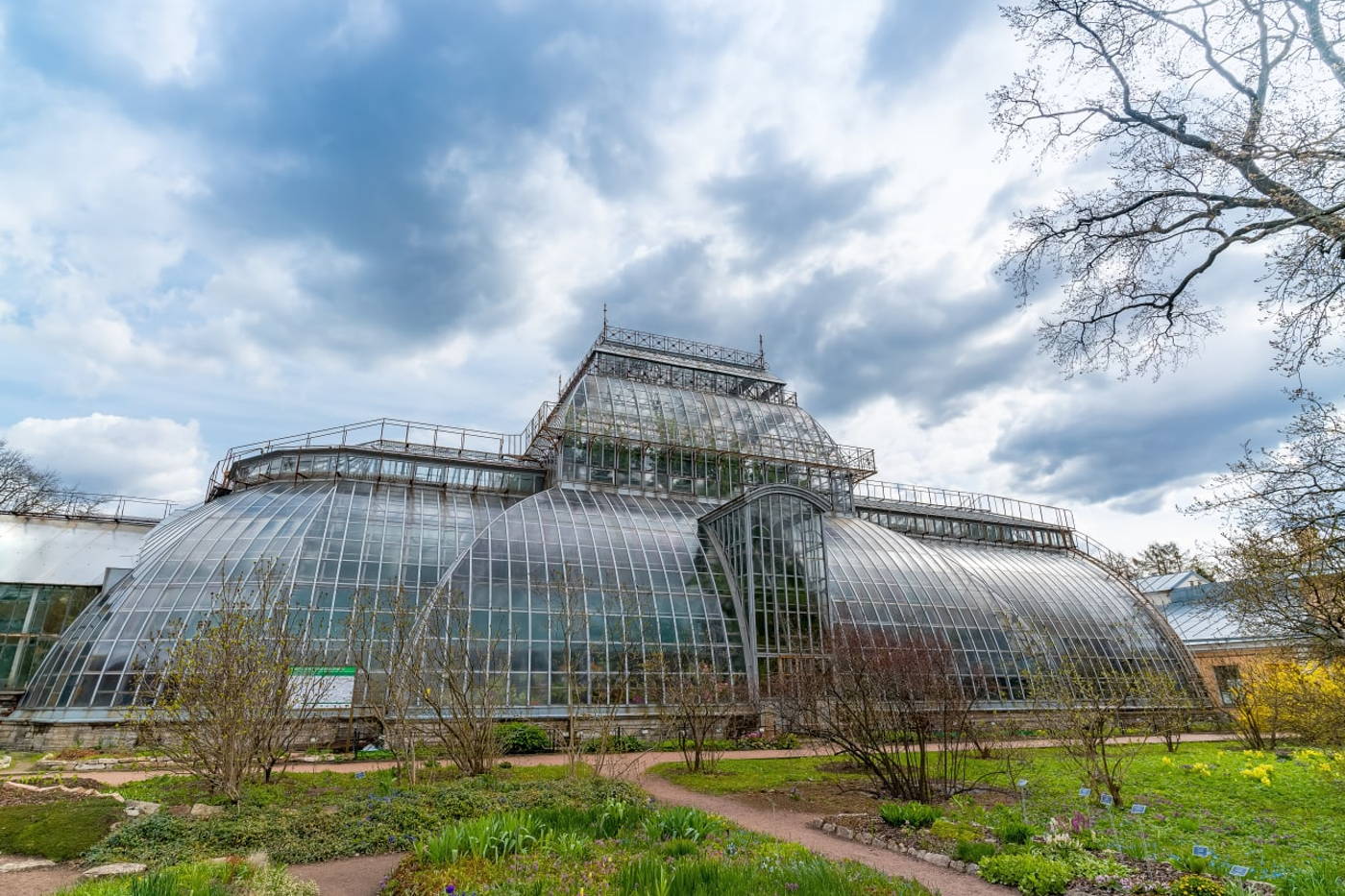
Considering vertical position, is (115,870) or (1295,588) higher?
(1295,588)

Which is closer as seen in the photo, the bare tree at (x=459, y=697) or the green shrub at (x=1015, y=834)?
the green shrub at (x=1015, y=834)

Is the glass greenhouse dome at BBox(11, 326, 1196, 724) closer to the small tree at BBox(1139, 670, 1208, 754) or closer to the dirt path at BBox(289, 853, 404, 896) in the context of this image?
the small tree at BBox(1139, 670, 1208, 754)

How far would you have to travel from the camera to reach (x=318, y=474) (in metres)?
36.5

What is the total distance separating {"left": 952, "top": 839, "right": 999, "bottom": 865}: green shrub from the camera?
11633 millimetres

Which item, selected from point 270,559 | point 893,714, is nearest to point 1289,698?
point 893,714

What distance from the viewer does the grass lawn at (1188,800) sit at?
40.1 ft

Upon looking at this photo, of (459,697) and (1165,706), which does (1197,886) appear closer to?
(1165,706)

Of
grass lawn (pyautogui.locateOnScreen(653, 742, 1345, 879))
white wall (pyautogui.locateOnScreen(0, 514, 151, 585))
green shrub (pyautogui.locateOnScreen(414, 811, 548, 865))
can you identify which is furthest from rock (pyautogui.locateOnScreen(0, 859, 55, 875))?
white wall (pyautogui.locateOnScreen(0, 514, 151, 585))

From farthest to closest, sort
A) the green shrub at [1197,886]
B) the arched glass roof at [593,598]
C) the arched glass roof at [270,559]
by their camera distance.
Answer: the arched glass roof at [593,598] → the arched glass roof at [270,559] → the green shrub at [1197,886]

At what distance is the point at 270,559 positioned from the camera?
1072 inches

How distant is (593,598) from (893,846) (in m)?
17.9

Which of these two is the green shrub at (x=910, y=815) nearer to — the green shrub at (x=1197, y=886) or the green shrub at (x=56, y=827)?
the green shrub at (x=1197, y=886)

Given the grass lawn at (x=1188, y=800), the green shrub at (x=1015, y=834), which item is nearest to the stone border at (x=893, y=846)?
the green shrub at (x=1015, y=834)

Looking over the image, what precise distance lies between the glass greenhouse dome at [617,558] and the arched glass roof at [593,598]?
0.10 m
